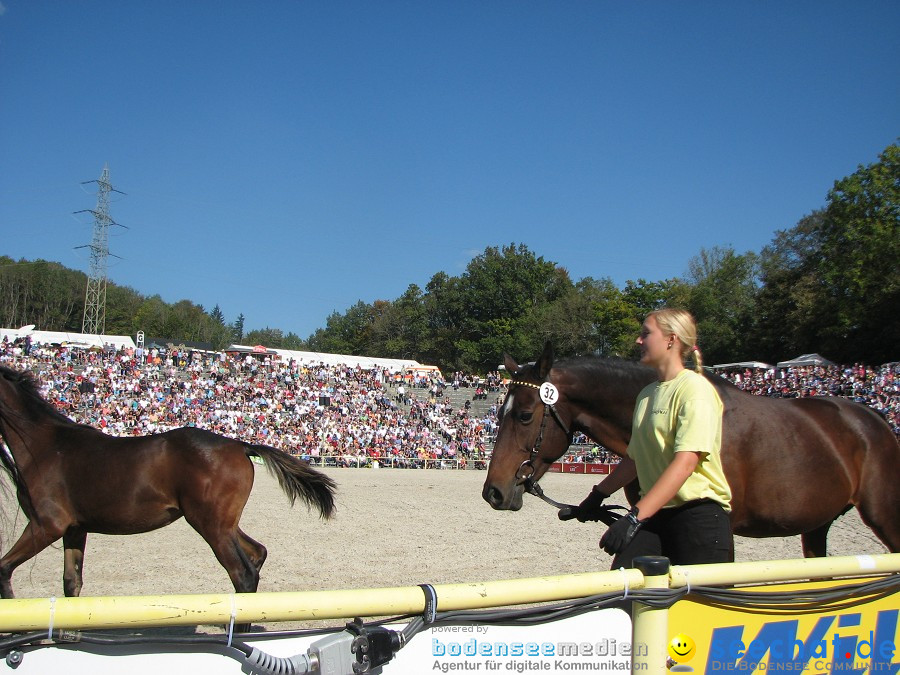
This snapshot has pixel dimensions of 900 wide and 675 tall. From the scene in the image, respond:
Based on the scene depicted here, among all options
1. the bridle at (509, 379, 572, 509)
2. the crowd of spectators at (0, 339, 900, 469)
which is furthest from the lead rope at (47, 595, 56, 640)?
the crowd of spectators at (0, 339, 900, 469)

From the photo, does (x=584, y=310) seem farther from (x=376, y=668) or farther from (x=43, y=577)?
(x=376, y=668)

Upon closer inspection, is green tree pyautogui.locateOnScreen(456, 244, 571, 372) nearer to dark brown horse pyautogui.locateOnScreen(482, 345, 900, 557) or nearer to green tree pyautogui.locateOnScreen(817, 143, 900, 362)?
green tree pyautogui.locateOnScreen(817, 143, 900, 362)

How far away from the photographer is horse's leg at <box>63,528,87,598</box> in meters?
5.19

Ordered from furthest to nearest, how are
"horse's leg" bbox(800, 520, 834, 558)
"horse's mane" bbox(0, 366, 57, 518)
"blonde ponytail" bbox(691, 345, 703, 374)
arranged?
1. "horse's mane" bbox(0, 366, 57, 518)
2. "horse's leg" bbox(800, 520, 834, 558)
3. "blonde ponytail" bbox(691, 345, 703, 374)

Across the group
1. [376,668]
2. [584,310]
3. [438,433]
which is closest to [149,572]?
[376,668]

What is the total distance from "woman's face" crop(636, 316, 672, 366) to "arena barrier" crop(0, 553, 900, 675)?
32.0 inches

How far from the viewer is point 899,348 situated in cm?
3559

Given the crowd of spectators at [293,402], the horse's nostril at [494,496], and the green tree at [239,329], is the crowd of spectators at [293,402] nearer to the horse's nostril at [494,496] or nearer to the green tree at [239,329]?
the horse's nostril at [494,496]

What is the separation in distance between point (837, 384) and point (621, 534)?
29347 millimetres

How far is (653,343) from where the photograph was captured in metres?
2.53

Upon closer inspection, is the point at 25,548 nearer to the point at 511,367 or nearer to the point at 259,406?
the point at 511,367

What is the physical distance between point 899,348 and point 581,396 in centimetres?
3936

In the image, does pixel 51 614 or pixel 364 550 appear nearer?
pixel 51 614

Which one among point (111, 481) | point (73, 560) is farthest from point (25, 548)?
point (111, 481)
